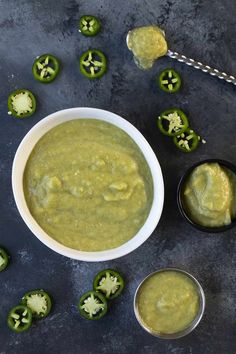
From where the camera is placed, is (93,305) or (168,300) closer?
(168,300)

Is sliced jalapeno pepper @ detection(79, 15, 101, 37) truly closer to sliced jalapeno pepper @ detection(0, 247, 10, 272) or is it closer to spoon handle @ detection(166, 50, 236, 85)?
spoon handle @ detection(166, 50, 236, 85)

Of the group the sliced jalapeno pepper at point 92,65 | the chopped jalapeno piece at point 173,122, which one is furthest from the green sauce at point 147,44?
the chopped jalapeno piece at point 173,122

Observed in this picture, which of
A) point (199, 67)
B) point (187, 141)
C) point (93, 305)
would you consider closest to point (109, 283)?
point (93, 305)

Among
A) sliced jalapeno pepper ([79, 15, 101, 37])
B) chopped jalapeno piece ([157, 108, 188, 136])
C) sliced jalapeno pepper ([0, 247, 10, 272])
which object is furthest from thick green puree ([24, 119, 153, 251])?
sliced jalapeno pepper ([79, 15, 101, 37])

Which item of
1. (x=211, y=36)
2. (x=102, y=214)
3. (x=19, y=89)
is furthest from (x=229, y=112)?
(x=19, y=89)

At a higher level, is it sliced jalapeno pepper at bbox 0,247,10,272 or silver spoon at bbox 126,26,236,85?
silver spoon at bbox 126,26,236,85

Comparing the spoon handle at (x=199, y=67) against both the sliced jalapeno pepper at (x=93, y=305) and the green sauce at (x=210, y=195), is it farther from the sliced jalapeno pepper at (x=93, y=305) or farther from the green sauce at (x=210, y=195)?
the sliced jalapeno pepper at (x=93, y=305)

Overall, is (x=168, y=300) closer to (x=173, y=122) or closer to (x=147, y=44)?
(x=173, y=122)
